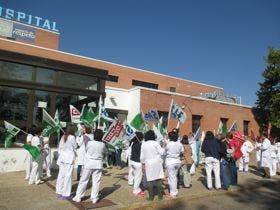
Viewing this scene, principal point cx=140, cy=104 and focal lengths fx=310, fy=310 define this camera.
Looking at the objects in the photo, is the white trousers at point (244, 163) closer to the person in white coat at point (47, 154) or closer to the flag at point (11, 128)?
the person in white coat at point (47, 154)

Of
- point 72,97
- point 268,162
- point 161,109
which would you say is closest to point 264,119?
point 161,109

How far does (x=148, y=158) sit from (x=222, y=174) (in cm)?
355

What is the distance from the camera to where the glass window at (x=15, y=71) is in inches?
544

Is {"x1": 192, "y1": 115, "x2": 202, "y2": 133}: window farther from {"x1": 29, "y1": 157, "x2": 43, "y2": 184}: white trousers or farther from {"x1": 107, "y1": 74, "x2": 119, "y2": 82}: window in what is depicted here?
{"x1": 29, "y1": 157, "x2": 43, "y2": 184}: white trousers

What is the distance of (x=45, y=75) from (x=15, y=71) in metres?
1.40

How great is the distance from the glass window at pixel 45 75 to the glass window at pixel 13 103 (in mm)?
860

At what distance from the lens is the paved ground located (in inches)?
317

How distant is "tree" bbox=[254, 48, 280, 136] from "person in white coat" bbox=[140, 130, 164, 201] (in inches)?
908

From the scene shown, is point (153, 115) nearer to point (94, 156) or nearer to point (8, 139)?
point (94, 156)

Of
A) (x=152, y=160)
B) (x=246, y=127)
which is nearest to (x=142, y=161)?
(x=152, y=160)

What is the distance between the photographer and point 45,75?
15.0m

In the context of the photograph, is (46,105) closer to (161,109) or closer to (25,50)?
(161,109)

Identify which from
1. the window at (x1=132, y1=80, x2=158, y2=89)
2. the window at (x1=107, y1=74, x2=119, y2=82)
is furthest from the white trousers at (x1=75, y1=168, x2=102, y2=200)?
the window at (x1=132, y1=80, x2=158, y2=89)

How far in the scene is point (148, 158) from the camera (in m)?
8.54
